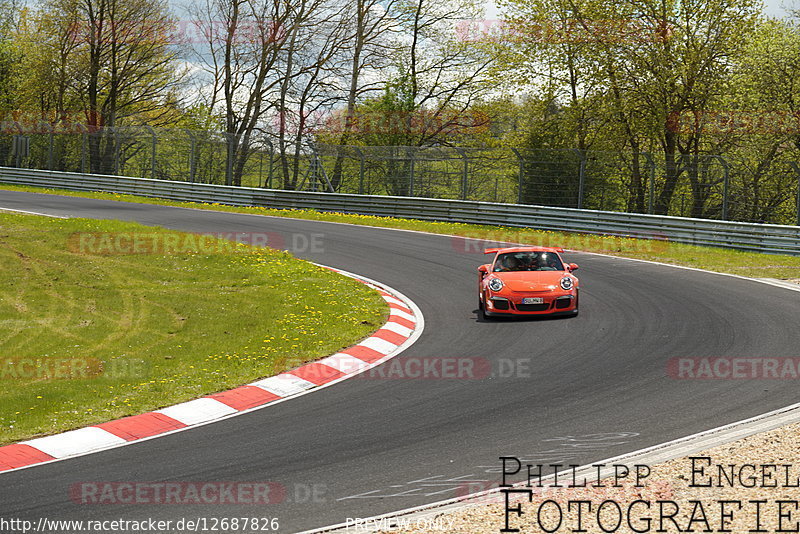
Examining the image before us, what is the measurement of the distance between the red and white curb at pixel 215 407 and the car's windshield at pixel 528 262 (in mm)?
2379

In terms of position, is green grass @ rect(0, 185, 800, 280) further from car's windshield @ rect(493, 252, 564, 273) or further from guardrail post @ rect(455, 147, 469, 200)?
car's windshield @ rect(493, 252, 564, 273)

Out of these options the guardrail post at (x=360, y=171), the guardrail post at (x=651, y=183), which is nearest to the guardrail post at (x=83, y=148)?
the guardrail post at (x=360, y=171)

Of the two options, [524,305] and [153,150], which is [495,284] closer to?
[524,305]

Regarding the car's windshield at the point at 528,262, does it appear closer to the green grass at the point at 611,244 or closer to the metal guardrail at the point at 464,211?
the green grass at the point at 611,244

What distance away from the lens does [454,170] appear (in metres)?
28.3

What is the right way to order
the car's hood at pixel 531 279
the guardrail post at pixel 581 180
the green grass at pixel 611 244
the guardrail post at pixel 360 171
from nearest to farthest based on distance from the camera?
the car's hood at pixel 531 279, the green grass at pixel 611 244, the guardrail post at pixel 581 180, the guardrail post at pixel 360 171

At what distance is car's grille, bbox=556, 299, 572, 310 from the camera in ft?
42.3

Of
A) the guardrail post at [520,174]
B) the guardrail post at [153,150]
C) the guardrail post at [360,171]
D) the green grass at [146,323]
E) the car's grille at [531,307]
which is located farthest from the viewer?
the guardrail post at [153,150]

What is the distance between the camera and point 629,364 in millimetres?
9992

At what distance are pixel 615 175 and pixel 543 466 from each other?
66.8ft

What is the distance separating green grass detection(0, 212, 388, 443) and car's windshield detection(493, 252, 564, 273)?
2.11 m

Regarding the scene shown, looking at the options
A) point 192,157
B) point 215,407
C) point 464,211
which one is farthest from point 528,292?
point 192,157

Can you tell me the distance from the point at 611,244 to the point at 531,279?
10568mm

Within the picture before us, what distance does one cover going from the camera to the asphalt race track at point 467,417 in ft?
20.2
